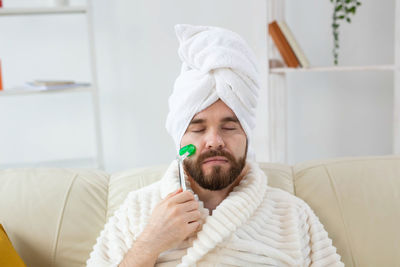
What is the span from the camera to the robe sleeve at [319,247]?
1.35m

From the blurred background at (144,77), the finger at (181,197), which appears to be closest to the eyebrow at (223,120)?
the finger at (181,197)

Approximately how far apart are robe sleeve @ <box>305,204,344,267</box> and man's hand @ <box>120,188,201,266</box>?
35 cm

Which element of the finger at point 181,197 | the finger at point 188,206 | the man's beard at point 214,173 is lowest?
the finger at point 188,206

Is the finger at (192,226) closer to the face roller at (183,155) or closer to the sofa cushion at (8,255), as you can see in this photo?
the face roller at (183,155)

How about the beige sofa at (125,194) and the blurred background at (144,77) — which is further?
the blurred background at (144,77)

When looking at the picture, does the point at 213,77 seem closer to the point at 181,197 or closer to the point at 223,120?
the point at 223,120

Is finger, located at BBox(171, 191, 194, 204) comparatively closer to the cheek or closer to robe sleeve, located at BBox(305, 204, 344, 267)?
the cheek

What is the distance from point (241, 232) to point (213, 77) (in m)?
0.46

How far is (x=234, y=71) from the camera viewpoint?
139 cm

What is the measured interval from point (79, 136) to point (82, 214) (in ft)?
4.84

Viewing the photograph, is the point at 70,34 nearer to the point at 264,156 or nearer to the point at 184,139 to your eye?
the point at 264,156

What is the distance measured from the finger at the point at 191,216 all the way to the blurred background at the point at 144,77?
1506 mm

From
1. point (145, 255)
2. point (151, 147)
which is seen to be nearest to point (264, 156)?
A: point (151, 147)

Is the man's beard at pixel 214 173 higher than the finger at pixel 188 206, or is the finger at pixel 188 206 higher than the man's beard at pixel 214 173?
the man's beard at pixel 214 173
